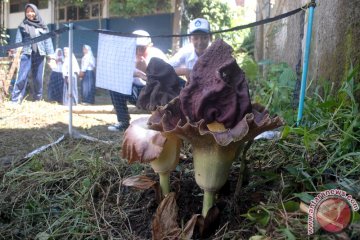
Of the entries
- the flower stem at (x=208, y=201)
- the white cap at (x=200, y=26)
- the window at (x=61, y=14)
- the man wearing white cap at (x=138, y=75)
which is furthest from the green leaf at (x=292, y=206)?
the window at (x=61, y=14)

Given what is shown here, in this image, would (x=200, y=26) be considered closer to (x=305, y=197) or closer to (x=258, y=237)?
(x=305, y=197)

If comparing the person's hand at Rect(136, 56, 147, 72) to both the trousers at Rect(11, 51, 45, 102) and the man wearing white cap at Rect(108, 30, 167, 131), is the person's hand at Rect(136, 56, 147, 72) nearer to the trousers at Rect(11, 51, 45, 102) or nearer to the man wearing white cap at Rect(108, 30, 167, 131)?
the man wearing white cap at Rect(108, 30, 167, 131)

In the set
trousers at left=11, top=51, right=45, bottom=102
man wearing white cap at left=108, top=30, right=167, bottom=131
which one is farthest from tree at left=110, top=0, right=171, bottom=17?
man wearing white cap at left=108, top=30, right=167, bottom=131


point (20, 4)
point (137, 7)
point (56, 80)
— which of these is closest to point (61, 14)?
point (20, 4)

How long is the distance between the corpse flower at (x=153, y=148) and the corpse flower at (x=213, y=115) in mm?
97

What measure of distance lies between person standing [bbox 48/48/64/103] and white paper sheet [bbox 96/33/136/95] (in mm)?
4868

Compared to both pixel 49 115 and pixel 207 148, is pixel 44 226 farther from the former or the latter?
pixel 49 115

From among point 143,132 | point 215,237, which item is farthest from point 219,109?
point 215,237

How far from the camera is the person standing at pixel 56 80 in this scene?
8.88m

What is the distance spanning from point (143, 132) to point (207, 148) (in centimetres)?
31

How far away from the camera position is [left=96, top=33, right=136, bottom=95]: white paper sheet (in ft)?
13.7

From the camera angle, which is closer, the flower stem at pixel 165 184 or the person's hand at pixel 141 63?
the flower stem at pixel 165 184

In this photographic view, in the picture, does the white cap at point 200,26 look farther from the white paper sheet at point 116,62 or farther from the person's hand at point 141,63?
the person's hand at point 141,63

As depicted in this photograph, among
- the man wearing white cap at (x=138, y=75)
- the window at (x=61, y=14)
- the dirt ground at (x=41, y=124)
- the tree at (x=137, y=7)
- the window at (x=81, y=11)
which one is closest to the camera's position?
the dirt ground at (x=41, y=124)
